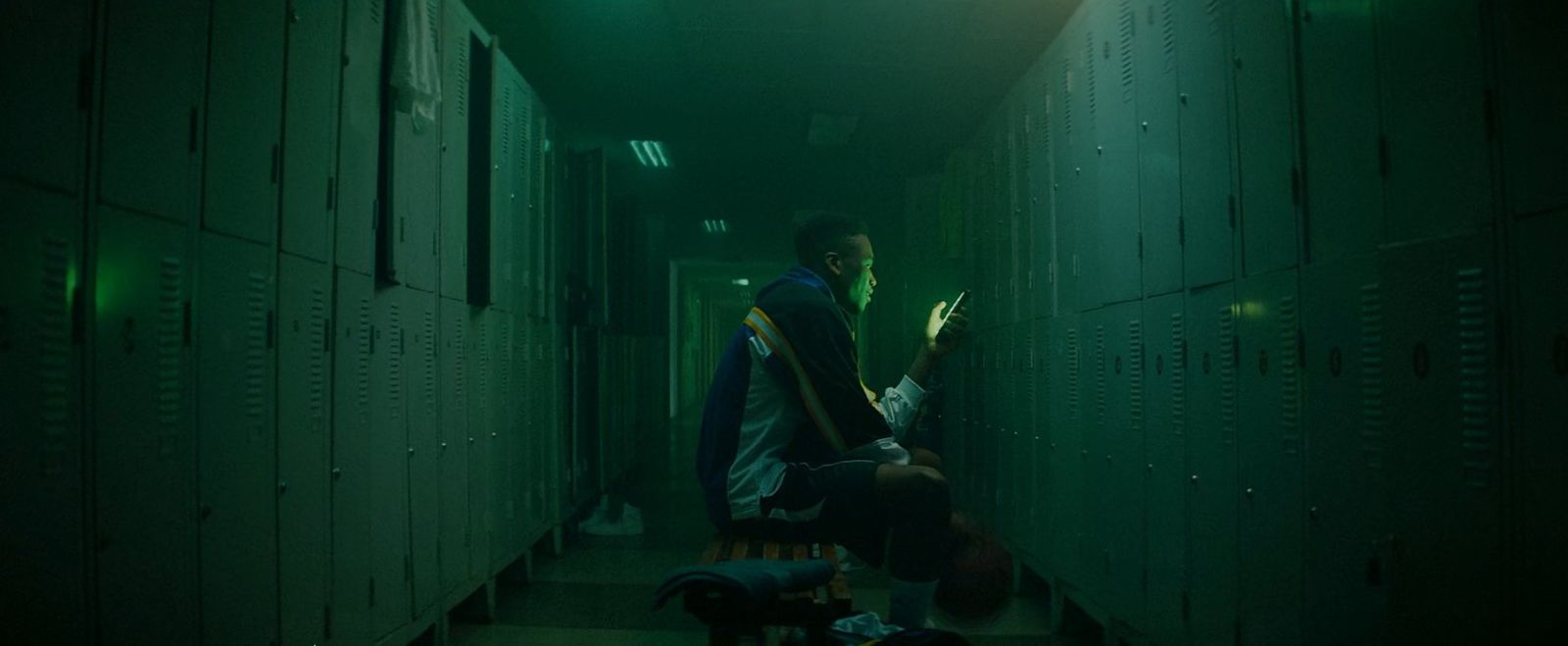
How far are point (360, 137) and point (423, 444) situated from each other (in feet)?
3.66

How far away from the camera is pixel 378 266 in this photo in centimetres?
296

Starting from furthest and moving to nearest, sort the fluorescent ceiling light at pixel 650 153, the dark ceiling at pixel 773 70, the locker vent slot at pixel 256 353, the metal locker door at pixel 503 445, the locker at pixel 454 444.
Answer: the fluorescent ceiling light at pixel 650 153 → the dark ceiling at pixel 773 70 → the metal locker door at pixel 503 445 → the locker at pixel 454 444 → the locker vent slot at pixel 256 353

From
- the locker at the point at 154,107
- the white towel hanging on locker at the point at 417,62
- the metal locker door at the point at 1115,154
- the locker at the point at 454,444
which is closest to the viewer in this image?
the locker at the point at 154,107

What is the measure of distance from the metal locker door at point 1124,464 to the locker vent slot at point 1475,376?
155 centimetres

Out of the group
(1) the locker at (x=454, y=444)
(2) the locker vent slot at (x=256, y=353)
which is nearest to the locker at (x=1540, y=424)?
(2) the locker vent slot at (x=256, y=353)

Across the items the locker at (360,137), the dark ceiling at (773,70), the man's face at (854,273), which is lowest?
the man's face at (854,273)

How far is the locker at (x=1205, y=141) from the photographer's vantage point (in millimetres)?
2406

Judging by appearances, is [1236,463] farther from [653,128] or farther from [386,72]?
[653,128]

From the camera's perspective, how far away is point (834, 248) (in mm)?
3021

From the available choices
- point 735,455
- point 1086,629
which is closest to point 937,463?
point 735,455

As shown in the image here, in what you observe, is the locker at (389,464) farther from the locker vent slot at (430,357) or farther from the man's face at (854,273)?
the man's face at (854,273)

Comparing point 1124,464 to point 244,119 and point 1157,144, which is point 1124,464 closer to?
point 1157,144

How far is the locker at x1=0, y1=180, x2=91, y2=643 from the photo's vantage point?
1.40 metres

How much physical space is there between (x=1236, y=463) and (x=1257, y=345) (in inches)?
12.7
